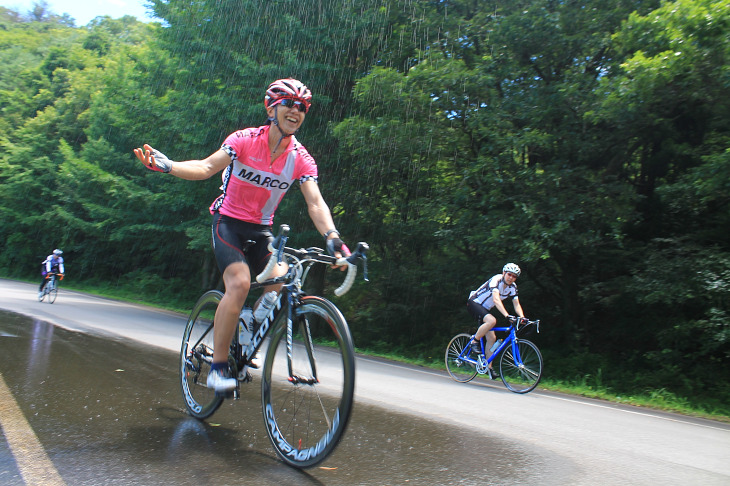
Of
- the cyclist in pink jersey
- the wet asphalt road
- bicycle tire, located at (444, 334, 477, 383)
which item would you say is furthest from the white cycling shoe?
bicycle tire, located at (444, 334, 477, 383)

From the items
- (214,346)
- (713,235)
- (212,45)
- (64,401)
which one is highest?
(212,45)

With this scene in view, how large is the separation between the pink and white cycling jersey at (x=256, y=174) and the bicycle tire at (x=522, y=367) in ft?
21.0

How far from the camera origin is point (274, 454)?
3699mm

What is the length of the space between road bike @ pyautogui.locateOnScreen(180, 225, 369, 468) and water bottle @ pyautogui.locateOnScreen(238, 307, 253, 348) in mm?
22

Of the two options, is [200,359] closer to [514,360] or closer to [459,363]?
[514,360]

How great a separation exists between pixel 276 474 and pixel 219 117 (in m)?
15.8

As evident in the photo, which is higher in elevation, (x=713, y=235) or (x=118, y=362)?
(x=713, y=235)

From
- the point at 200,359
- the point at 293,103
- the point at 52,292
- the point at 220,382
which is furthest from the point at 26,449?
the point at 52,292

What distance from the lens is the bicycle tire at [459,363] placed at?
34.2 ft

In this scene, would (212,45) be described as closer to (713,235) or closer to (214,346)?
(713,235)

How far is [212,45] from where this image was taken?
1794cm

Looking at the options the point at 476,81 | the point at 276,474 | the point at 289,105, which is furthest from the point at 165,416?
the point at 476,81

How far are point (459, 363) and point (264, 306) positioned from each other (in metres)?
7.15

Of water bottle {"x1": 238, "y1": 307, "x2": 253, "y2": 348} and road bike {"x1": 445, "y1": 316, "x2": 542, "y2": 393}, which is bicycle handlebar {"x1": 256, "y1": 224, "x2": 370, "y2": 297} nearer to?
water bottle {"x1": 238, "y1": 307, "x2": 253, "y2": 348}
